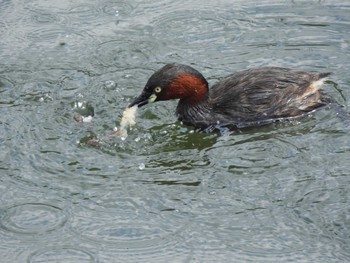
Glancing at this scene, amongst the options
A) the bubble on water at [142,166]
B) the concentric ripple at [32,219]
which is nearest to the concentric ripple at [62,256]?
the concentric ripple at [32,219]

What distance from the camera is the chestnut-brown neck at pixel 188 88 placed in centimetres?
848

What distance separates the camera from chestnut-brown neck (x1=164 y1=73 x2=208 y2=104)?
848 centimetres

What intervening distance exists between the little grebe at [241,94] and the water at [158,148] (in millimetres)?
182

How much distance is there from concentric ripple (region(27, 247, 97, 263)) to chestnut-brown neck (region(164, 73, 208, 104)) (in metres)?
2.43

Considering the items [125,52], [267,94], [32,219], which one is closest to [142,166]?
[32,219]

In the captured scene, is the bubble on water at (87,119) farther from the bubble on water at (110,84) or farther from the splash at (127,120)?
the bubble on water at (110,84)

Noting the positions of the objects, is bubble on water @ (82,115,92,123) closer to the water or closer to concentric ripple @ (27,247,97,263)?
the water

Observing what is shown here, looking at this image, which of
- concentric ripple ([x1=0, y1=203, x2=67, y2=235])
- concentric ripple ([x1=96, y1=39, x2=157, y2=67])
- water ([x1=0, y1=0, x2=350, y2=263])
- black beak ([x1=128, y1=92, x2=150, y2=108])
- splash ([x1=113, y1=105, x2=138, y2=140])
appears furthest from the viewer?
concentric ripple ([x1=96, y1=39, x2=157, y2=67])

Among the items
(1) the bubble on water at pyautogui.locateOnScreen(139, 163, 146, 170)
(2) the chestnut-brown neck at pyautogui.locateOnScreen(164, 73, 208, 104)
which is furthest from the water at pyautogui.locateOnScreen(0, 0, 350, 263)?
(2) the chestnut-brown neck at pyautogui.locateOnScreen(164, 73, 208, 104)

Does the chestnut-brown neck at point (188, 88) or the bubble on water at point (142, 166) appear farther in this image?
the chestnut-brown neck at point (188, 88)

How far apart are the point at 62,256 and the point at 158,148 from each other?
1863 millimetres

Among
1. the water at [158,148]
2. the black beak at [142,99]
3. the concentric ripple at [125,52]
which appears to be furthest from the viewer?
the concentric ripple at [125,52]

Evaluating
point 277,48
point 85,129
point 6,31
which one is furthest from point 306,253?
point 6,31

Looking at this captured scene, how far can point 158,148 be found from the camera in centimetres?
810
